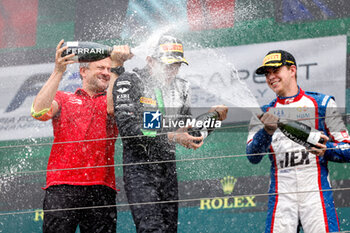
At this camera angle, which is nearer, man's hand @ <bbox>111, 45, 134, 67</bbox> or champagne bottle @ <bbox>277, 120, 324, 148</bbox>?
champagne bottle @ <bbox>277, 120, 324, 148</bbox>

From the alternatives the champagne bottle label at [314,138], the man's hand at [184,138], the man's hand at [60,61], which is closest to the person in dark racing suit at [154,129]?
the man's hand at [184,138]

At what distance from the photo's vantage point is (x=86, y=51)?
3.06 ft

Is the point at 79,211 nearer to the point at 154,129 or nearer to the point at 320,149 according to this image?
the point at 154,129

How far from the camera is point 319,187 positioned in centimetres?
89

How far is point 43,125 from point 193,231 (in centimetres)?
48

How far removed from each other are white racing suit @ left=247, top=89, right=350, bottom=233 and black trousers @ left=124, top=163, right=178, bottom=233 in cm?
19

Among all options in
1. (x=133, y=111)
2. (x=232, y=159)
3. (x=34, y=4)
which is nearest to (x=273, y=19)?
(x=232, y=159)

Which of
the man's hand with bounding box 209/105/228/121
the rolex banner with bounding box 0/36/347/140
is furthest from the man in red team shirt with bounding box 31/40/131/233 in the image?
the man's hand with bounding box 209/105/228/121

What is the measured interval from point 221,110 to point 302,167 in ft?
0.70

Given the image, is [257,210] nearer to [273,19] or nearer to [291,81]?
[291,81]

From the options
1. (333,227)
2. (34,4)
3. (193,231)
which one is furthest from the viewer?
(34,4)

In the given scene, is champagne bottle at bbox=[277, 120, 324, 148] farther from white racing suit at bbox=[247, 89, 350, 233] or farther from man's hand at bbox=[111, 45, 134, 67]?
man's hand at bbox=[111, 45, 134, 67]

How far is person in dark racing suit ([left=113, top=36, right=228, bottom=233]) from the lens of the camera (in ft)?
2.88

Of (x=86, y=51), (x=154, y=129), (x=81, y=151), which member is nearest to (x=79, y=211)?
(x=81, y=151)
